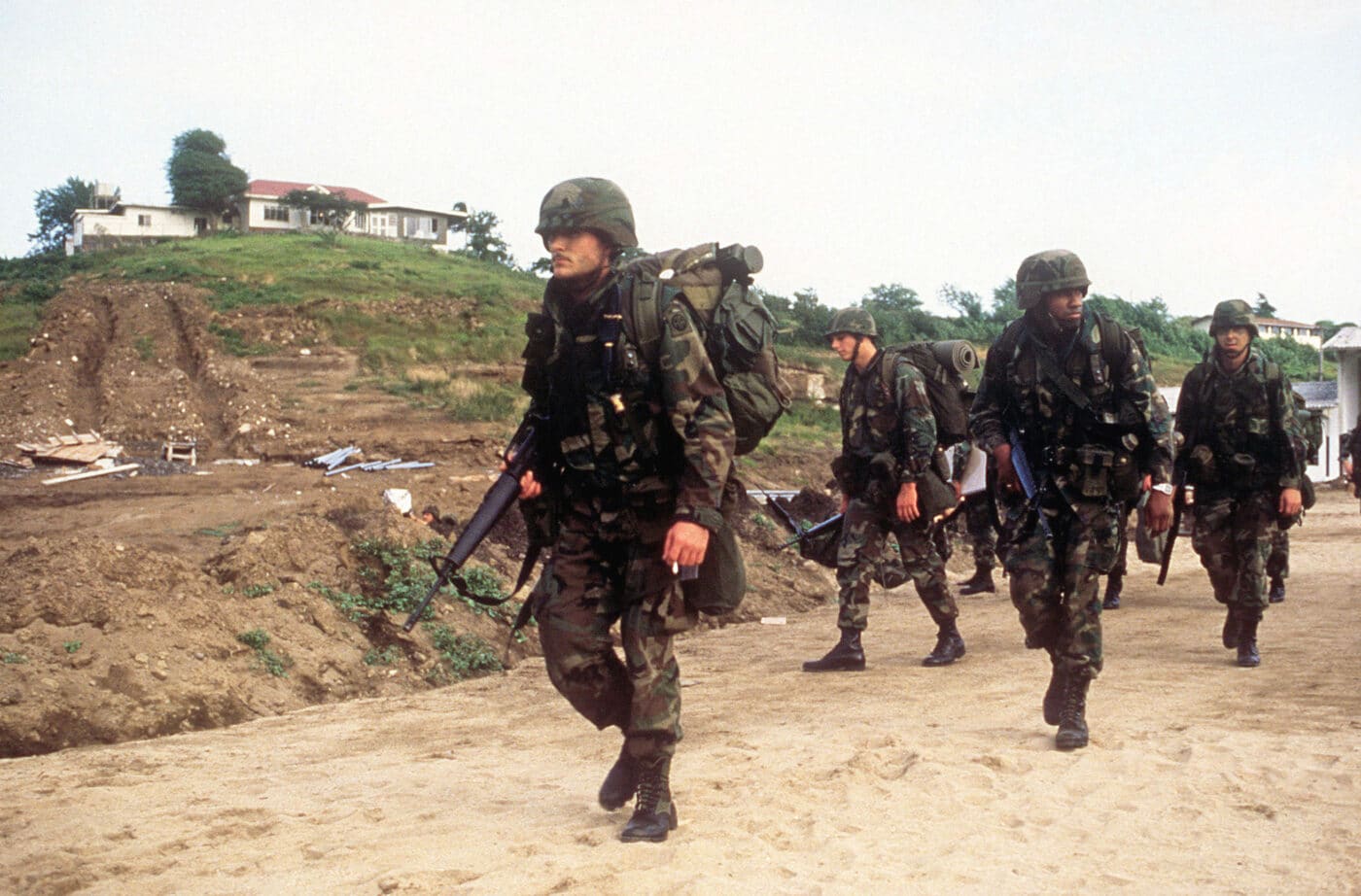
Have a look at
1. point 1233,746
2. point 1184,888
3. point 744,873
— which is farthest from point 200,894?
point 1233,746

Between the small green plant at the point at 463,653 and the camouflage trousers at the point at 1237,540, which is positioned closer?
the camouflage trousers at the point at 1237,540

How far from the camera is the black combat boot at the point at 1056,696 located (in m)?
6.16

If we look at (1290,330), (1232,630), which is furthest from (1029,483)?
(1290,330)

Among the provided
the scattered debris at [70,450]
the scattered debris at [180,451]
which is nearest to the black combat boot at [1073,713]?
the scattered debris at [70,450]

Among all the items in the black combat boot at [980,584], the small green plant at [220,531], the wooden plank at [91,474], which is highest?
the small green plant at [220,531]

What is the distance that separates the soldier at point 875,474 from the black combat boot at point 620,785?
3714 mm

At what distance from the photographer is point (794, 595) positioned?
1344 cm

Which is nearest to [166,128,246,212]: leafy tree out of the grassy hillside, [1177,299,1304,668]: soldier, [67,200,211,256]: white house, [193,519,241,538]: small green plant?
[67,200,211,256]: white house

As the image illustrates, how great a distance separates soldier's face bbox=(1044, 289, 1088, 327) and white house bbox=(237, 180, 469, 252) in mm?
68621

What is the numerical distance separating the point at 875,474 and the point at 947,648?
1.38 meters

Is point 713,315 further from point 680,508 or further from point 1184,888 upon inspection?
point 1184,888

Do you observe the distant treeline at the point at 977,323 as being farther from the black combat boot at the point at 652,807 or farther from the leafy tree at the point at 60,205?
the leafy tree at the point at 60,205

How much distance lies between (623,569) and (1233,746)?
9.89 feet

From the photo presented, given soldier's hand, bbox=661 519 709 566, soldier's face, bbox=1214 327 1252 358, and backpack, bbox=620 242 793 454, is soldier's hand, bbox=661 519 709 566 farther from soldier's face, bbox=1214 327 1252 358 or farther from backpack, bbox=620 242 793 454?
soldier's face, bbox=1214 327 1252 358
